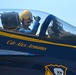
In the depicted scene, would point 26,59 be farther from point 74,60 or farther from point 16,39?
point 74,60

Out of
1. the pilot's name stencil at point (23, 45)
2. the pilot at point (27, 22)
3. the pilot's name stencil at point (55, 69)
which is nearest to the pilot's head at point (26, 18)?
the pilot at point (27, 22)

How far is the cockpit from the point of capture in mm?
4891

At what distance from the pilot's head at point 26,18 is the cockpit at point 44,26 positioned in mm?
59

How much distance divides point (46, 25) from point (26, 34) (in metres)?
0.34

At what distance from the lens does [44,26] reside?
4.92m

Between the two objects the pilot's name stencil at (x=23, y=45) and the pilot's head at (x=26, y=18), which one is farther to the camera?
the pilot's head at (x=26, y=18)

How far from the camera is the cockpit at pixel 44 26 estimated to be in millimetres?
4891

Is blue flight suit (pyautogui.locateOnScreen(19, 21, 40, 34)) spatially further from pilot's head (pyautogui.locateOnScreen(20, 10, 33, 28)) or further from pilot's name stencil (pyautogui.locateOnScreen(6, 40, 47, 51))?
pilot's name stencil (pyautogui.locateOnScreen(6, 40, 47, 51))

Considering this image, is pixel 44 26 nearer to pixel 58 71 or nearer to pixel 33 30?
pixel 33 30

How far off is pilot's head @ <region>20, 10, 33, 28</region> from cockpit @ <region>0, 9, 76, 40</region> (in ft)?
0.19

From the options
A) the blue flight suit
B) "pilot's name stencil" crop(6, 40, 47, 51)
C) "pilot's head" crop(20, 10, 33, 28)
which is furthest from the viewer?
"pilot's head" crop(20, 10, 33, 28)

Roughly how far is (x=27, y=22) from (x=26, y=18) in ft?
0.24

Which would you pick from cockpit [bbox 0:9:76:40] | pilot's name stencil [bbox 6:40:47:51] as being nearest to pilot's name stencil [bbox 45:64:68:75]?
pilot's name stencil [bbox 6:40:47:51]

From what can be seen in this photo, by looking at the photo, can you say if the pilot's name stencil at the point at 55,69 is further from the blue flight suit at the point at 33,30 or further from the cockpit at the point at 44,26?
the blue flight suit at the point at 33,30
